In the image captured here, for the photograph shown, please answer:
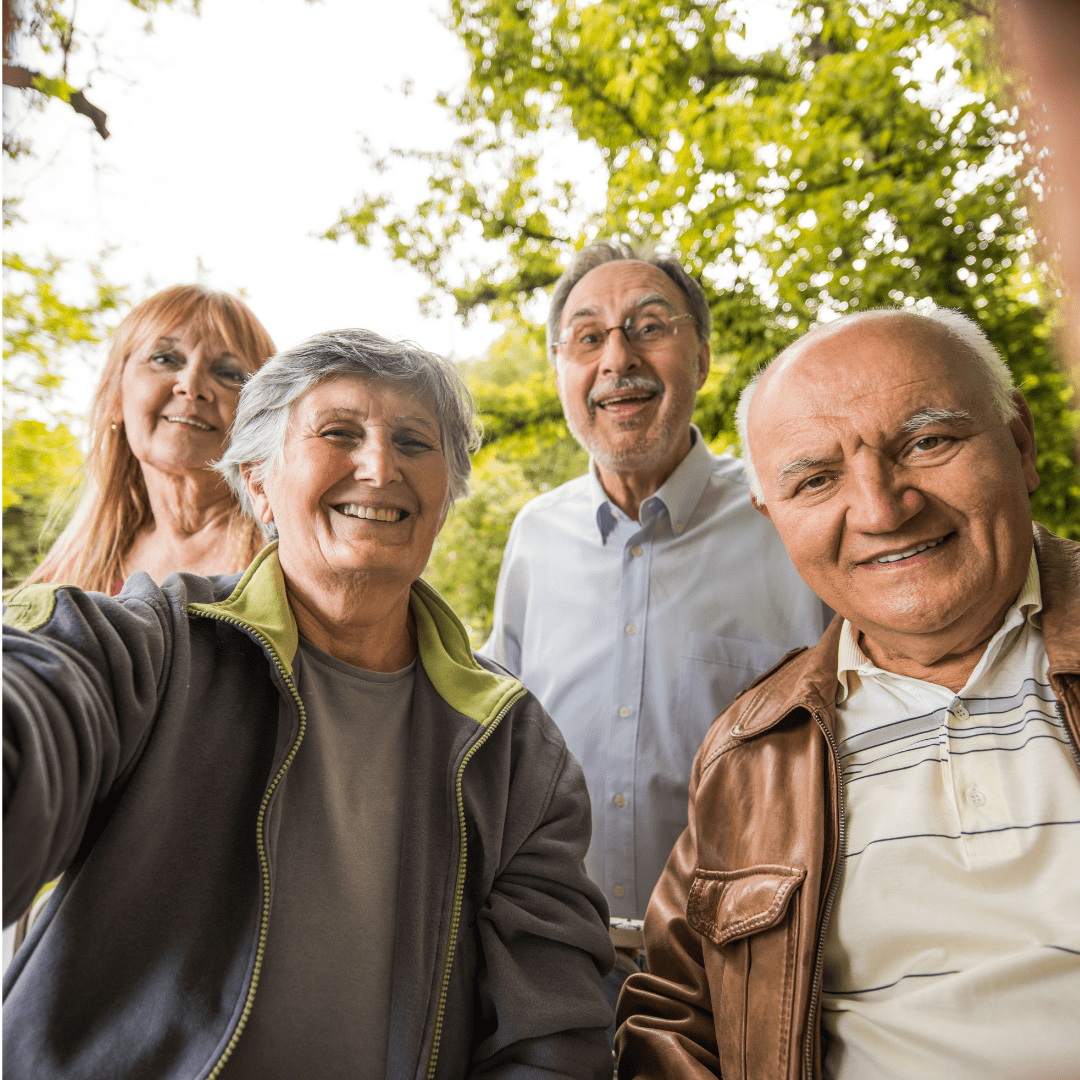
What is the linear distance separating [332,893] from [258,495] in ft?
2.55

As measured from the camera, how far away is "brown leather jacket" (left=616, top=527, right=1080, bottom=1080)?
1.39 m

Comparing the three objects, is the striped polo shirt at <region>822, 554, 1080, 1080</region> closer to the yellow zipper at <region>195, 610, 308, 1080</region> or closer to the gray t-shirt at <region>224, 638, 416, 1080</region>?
the gray t-shirt at <region>224, 638, 416, 1080</region>

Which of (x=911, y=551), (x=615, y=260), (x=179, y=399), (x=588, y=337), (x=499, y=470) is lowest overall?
(x=911, y=551)

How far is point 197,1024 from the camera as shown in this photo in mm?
1152

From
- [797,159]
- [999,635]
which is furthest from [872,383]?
[797,159]

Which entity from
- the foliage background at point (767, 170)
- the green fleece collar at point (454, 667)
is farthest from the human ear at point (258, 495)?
the foliage background at point (767, 170)

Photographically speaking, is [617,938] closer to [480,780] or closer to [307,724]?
[480,780]

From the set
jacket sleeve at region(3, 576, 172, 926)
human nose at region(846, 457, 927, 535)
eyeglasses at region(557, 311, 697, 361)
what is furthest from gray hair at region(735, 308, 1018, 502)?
jacket sleeve at region(3, 576, 172, 926)

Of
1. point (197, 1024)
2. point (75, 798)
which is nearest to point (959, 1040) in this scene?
point (197, 1024)

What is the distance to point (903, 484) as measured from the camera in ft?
4.89

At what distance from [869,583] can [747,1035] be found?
0.83 metres

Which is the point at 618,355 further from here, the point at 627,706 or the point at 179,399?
→ the point at 179,399

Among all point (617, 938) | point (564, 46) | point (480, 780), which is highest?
point (564, 46)

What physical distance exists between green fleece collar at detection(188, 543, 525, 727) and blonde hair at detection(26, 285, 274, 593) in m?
0.67
